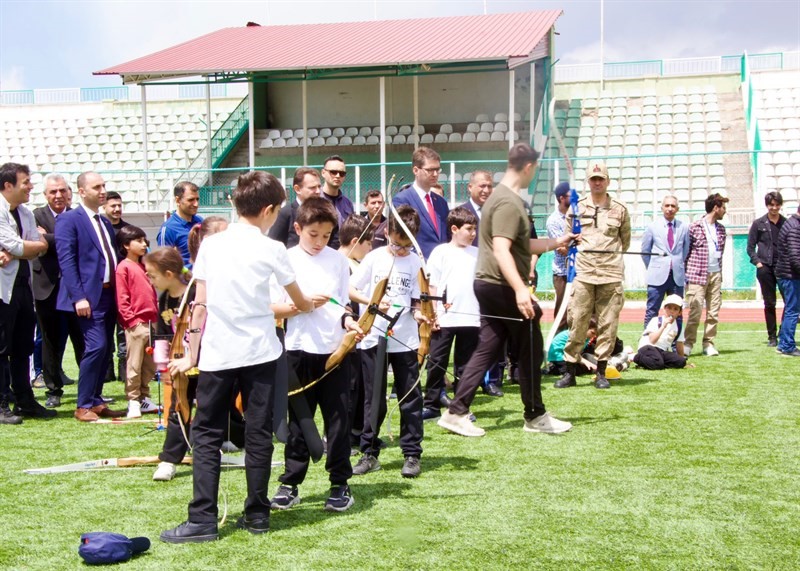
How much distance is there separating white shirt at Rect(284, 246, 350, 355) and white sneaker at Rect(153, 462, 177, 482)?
3.97 feet

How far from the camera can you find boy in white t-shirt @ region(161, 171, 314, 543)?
14.7 ft

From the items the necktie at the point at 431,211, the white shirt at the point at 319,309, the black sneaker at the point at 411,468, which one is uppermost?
the necktie at the point at 431,211

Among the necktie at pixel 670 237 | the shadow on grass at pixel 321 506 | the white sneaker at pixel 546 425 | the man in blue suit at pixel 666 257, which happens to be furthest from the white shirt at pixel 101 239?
the necktie at pixel 670 237

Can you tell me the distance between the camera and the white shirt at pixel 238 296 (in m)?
4.48

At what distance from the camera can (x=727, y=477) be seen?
18.0 feet

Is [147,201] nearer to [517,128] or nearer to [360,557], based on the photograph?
[517,128]

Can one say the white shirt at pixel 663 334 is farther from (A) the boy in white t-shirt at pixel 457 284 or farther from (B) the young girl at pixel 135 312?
(B) the young girl at pixel 135 312

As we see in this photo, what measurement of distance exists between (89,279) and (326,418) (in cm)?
341

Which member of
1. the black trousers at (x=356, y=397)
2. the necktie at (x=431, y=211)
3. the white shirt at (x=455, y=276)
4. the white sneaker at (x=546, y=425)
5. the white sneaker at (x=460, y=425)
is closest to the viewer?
the black trousers at (x=356, y=397)

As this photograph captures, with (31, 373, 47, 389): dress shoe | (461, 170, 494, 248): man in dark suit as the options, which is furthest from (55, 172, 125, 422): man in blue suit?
(461, 170, 494, 248): man in dark suit

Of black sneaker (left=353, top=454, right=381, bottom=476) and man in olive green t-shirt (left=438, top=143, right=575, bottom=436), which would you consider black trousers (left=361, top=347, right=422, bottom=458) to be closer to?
black sneaker (left=353, top=454, right=381, bottom=476)

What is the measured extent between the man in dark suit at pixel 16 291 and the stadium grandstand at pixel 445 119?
11.7 m

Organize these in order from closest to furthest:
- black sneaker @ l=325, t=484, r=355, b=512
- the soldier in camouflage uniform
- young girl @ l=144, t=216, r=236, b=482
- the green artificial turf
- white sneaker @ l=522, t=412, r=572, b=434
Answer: the green artificial turf
black sneaker @ l=325, t=484, r=355, b=512
young girl @ l=144, t=216, r=236, b=482
white sneaker @ l=522, t=412, r=572, b=434
the soldier in camouflage uniform

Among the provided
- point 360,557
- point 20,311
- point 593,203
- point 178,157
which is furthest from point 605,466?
point 178,157
